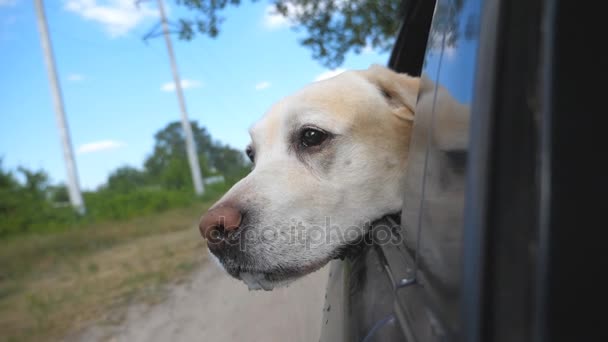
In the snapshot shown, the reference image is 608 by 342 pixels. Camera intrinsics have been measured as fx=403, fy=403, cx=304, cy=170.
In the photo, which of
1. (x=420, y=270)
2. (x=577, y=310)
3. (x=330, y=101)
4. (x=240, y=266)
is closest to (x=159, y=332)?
(x=240, y=266)

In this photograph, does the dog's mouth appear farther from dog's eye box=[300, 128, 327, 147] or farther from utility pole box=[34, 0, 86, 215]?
utility pole box=[34, 0, 86, 215]

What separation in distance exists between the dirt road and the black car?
143 cm

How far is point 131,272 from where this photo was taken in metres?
7.02

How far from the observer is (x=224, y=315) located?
4148 millimetres

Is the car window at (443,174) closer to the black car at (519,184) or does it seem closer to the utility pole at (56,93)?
the black car at (519,184)

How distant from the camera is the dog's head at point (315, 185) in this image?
1.52 metres

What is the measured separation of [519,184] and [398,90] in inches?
58.6

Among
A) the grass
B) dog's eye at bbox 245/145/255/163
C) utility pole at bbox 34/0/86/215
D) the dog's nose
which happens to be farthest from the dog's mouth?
utility pole at bbox 34/0/86/215

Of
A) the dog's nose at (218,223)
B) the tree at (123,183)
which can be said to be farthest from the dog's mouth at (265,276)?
the tree at (123,183)

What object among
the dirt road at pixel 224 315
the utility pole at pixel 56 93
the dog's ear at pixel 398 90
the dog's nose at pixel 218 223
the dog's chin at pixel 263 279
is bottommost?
the dirt road at pixel 224 315

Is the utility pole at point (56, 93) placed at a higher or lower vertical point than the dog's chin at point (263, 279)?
higher

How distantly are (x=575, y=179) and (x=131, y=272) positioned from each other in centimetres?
757

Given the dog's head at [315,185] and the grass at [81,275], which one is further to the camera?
the grass at [81,275]

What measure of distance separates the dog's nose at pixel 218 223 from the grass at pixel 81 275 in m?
4.04
